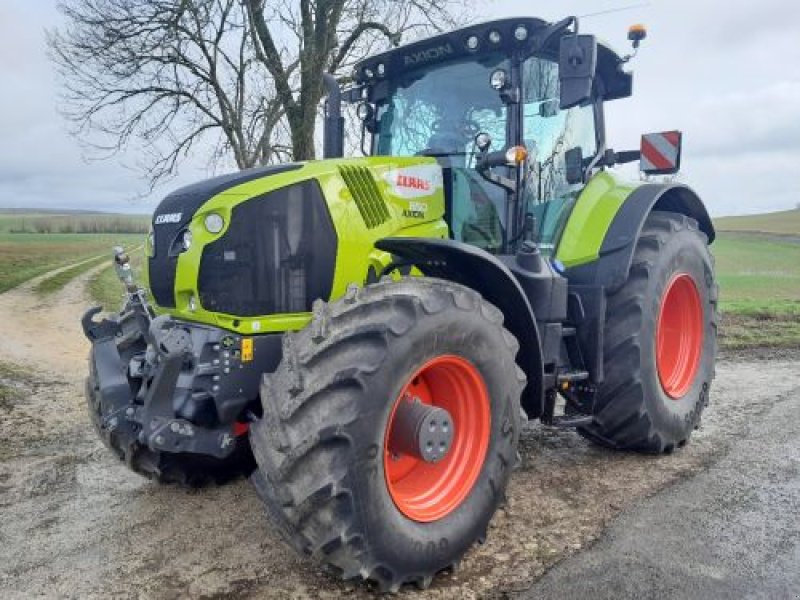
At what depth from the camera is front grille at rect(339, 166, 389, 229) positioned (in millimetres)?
3717

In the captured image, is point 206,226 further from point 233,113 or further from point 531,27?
point 233,113

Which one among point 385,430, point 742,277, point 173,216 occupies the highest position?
point 173,216

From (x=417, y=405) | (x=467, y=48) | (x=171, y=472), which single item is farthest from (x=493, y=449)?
(x=467, y=48)

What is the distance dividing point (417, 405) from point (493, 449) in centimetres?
49

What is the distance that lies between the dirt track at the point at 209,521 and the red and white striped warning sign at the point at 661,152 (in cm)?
194

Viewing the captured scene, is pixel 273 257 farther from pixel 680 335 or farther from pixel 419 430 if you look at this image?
pixel 680 335

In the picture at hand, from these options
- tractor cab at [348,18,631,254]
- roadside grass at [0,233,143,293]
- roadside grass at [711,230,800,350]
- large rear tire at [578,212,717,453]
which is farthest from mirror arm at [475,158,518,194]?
roadside grass at [0,233,143,293]

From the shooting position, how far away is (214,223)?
3398 millimetres

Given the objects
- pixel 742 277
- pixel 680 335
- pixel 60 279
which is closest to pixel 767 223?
pixel 742 277

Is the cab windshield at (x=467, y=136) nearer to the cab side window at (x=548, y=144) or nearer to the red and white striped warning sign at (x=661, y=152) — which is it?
the cab side window at (x=548, y=144)

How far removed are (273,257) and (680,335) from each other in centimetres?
332

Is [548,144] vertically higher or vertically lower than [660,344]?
higher

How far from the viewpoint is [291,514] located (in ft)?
8.89

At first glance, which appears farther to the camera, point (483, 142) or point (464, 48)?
point (464, 48)
